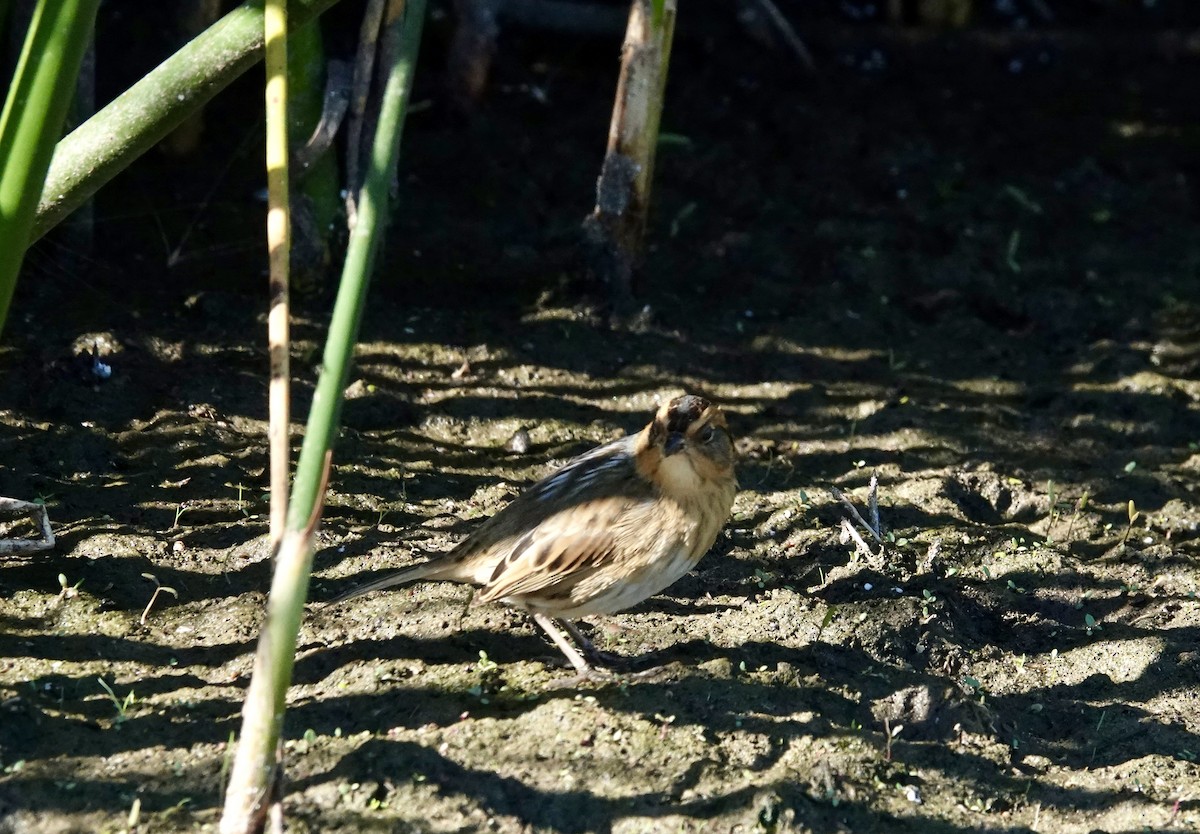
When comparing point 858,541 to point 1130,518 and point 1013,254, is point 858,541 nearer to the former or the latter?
point 1130,518

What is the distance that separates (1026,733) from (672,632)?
1128 mm

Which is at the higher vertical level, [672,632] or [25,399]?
[25,399]

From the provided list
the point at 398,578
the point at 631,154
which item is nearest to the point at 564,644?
the point at 398,578

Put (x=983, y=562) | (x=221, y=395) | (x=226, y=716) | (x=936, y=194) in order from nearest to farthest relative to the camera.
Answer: (x=226, y=716), (x=983, y=562), (x=221, y=395), (x=936, y=194)

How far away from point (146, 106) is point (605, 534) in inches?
72.8

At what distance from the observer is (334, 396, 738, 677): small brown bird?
430cm

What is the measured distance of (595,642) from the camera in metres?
4.55

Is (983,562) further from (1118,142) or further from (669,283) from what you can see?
(1118,142)

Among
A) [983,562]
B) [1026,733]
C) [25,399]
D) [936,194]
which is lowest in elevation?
[1026,733]

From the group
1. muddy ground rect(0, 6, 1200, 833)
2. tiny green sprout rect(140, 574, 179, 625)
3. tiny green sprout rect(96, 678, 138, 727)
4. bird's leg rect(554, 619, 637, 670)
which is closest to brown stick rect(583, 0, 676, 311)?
muddy ground rect(0, 6, 1200, 833)

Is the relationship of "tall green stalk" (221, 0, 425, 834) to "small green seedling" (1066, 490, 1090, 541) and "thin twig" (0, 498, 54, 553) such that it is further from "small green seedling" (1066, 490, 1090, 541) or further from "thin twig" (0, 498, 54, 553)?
"small green seedling" (1066, 490, 1090, 541)

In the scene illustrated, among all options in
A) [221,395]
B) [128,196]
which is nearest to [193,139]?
[128,196]

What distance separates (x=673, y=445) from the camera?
4355 mm

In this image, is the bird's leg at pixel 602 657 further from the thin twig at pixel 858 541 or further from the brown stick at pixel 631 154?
the brown stick at pixel 631 154
